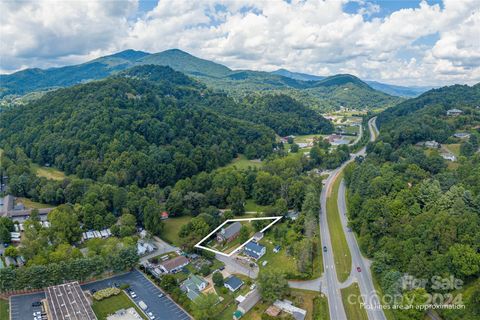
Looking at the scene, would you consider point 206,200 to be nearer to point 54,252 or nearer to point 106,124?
point 54,252

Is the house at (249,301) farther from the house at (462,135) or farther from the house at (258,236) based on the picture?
the house at (462,135)

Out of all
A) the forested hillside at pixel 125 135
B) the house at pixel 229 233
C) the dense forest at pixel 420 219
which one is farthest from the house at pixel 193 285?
the forested hillside at pixel 125 135

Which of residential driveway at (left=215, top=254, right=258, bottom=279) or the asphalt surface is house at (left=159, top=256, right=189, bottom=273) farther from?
the asphalt surface

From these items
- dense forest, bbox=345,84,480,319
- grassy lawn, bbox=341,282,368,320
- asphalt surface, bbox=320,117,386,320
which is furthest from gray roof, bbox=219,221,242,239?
grassy lawn, bbox=341,282,368,320

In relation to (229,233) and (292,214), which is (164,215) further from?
(292,214)

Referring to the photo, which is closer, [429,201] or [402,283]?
[402,283]

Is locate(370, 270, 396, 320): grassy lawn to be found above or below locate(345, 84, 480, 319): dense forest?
below

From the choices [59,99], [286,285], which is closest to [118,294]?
[286,285]
